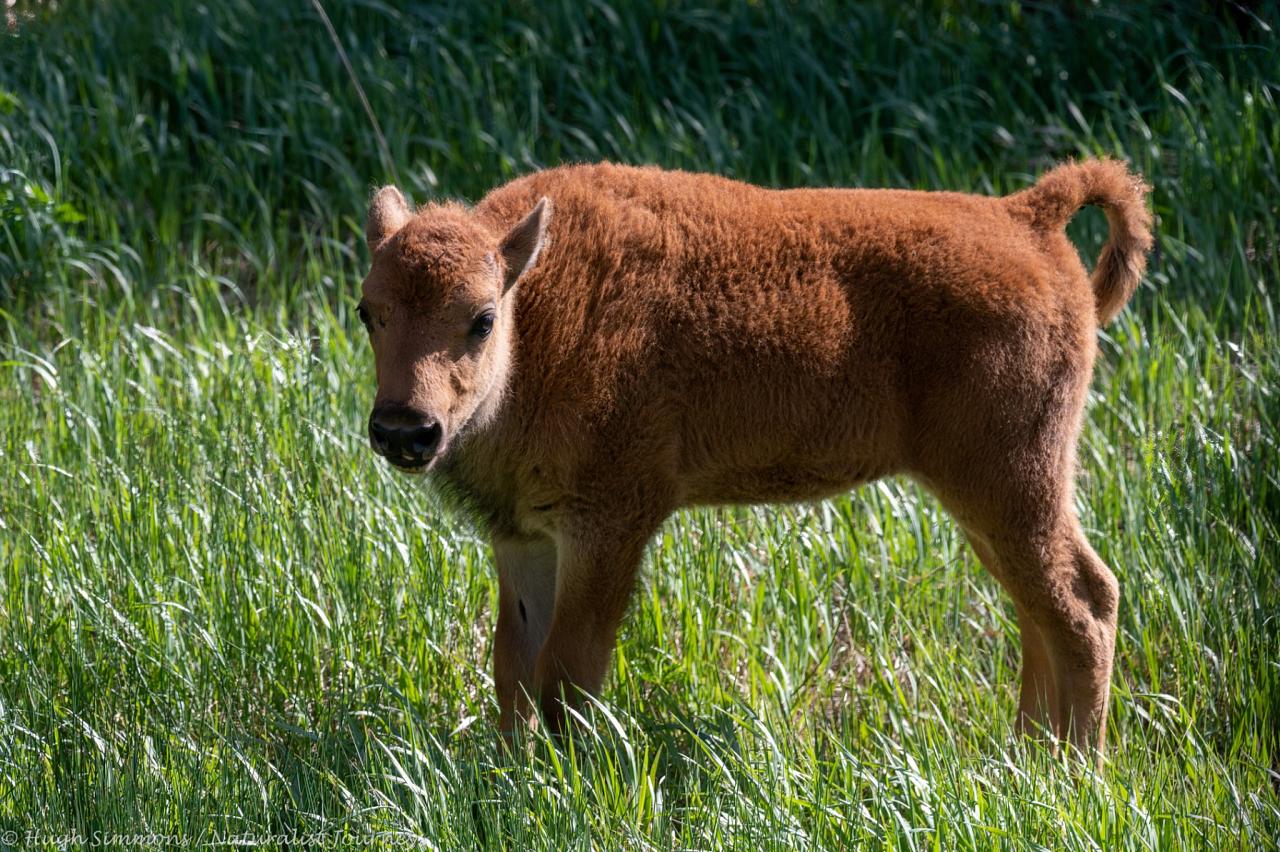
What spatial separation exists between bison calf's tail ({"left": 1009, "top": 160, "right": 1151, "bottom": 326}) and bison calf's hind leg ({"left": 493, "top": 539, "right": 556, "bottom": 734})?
2.10m

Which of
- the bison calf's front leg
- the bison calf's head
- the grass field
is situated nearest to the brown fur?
the bison calf's front leg

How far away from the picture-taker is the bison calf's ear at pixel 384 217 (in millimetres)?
4664

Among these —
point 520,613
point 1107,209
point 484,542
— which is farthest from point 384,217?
point 1107,209

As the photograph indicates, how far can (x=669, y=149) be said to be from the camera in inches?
333

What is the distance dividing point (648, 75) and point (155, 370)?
364 centimetres

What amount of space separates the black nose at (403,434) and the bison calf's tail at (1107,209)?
7.57ft

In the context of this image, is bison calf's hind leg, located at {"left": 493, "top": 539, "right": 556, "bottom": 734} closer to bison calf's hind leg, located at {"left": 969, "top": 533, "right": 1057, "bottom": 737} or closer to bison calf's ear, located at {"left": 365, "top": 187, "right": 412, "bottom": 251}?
bison calf's ear, located at {"left": 365, "top": 187, "right": 412, "bottom": 251}

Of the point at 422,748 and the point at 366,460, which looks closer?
the point at 422,748

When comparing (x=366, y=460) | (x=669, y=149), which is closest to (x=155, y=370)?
(x=366, y=460)

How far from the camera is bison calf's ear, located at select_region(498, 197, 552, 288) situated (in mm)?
4523

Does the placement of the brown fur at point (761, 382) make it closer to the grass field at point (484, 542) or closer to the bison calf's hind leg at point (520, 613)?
the bison calf's hind leg at point (520, 613)

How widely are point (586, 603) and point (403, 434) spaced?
96cm

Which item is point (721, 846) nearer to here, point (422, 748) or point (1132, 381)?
point (422, 748)

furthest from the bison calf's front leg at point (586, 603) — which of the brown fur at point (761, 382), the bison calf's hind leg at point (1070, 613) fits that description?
the bison calf's hind leg at point (1070, 613)
